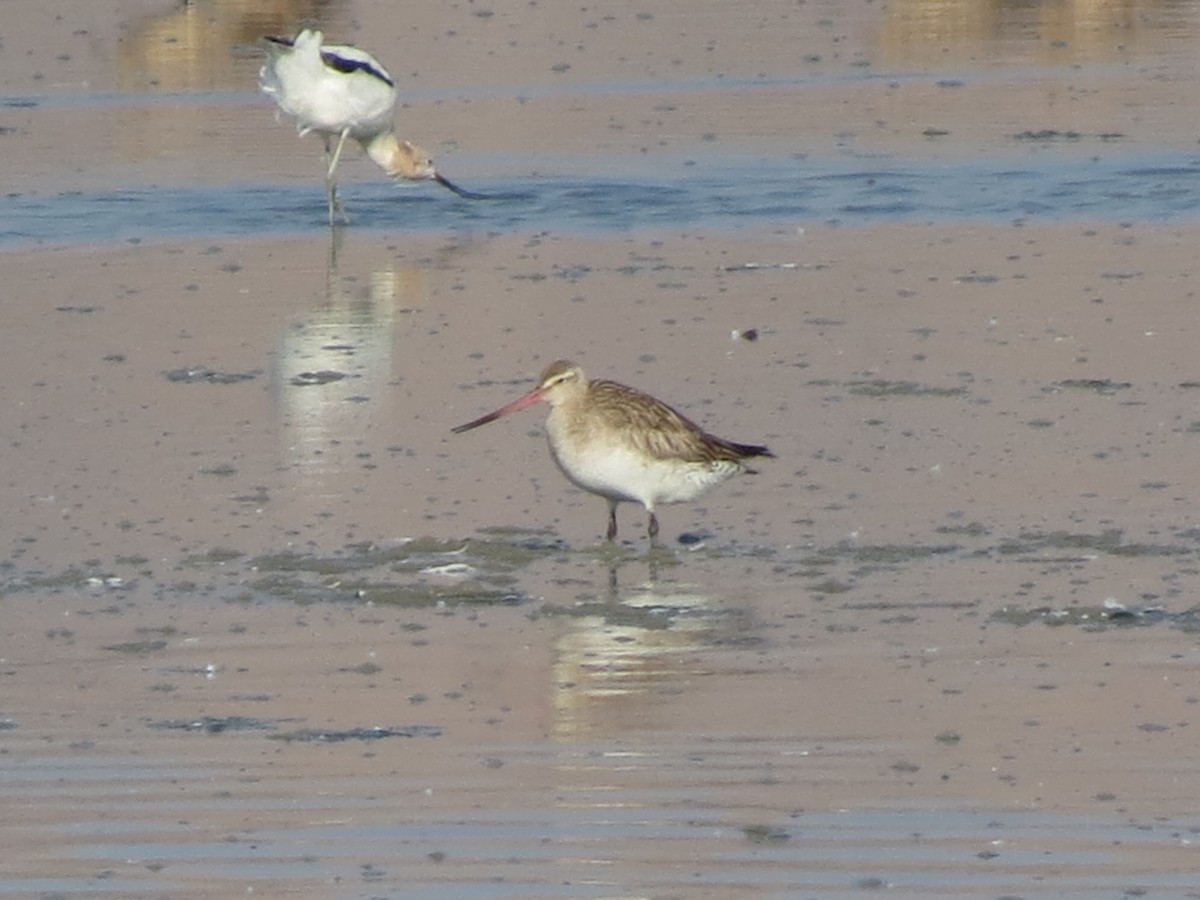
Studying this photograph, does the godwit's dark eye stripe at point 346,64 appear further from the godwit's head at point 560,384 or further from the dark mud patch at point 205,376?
the godwit's head at point 560,384

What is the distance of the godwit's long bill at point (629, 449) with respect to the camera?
852 cm

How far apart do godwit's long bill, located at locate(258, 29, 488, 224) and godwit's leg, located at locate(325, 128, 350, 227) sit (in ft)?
0.04

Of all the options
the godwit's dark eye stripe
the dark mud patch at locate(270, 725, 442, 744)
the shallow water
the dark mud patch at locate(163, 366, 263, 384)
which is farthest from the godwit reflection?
the godwit's dark eye stripe

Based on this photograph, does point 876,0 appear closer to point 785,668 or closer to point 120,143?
point 120,143

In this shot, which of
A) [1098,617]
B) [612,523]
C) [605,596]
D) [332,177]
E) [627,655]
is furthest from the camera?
[332,177]

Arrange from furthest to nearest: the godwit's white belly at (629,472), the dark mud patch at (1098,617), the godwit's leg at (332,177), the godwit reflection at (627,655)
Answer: the godwit's leg at (332,177)
the godwit's white belly at (629,472)
the dark mud patch at (1098,617)
the godwit reflection at (627,655)

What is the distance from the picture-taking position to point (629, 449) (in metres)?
8.52

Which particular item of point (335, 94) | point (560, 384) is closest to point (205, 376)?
point (560, 384)

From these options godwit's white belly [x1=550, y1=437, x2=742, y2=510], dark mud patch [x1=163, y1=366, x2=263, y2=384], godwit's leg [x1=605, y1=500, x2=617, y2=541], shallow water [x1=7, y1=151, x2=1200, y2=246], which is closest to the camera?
godwit's white belly [x1=550, y1=437, x2=742, y2=510]

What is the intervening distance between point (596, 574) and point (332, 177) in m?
7.36

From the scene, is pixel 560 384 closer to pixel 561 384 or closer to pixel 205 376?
pixel 561 384

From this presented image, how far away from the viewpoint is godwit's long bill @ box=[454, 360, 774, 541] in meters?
8.52

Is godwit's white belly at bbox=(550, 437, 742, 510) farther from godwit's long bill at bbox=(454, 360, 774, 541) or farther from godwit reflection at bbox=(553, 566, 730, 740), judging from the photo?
godwit reflection at bbox=(553, 566, 730, 740)

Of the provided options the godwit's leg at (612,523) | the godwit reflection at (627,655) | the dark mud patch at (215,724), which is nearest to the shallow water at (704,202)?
the godwit's leg at (612,523)
